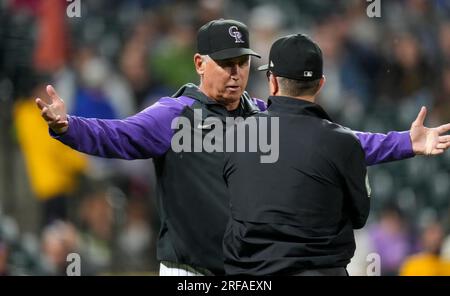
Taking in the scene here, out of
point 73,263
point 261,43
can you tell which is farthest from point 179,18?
point 73,263

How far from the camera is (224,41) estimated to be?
11.4 feet

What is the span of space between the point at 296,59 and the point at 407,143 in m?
0.82

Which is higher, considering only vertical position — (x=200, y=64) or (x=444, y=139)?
(x=200, y=64)

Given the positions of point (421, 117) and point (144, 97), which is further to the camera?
point (144, 97)

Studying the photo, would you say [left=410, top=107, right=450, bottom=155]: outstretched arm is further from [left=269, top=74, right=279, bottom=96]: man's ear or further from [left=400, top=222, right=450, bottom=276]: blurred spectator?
[left=400, top=222, right=450, bottom=276]: blurred spectator

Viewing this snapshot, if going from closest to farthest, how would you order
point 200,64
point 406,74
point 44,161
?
point 200,64
point 44,161
point 406,74

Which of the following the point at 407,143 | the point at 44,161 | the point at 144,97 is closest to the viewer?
the point at 407,143

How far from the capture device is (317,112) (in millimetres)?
2754

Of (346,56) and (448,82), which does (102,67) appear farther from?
(448,82)

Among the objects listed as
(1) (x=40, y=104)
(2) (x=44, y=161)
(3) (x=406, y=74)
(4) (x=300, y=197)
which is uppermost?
(1) (x=40, y=104)

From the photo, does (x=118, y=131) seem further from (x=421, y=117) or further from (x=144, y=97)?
(x=144, y=97)

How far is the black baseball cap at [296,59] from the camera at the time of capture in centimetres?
277

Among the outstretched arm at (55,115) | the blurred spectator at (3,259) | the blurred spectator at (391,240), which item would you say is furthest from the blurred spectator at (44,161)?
the outstretched arm at (55,115)

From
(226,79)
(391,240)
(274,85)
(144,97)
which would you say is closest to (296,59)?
(274,85)
